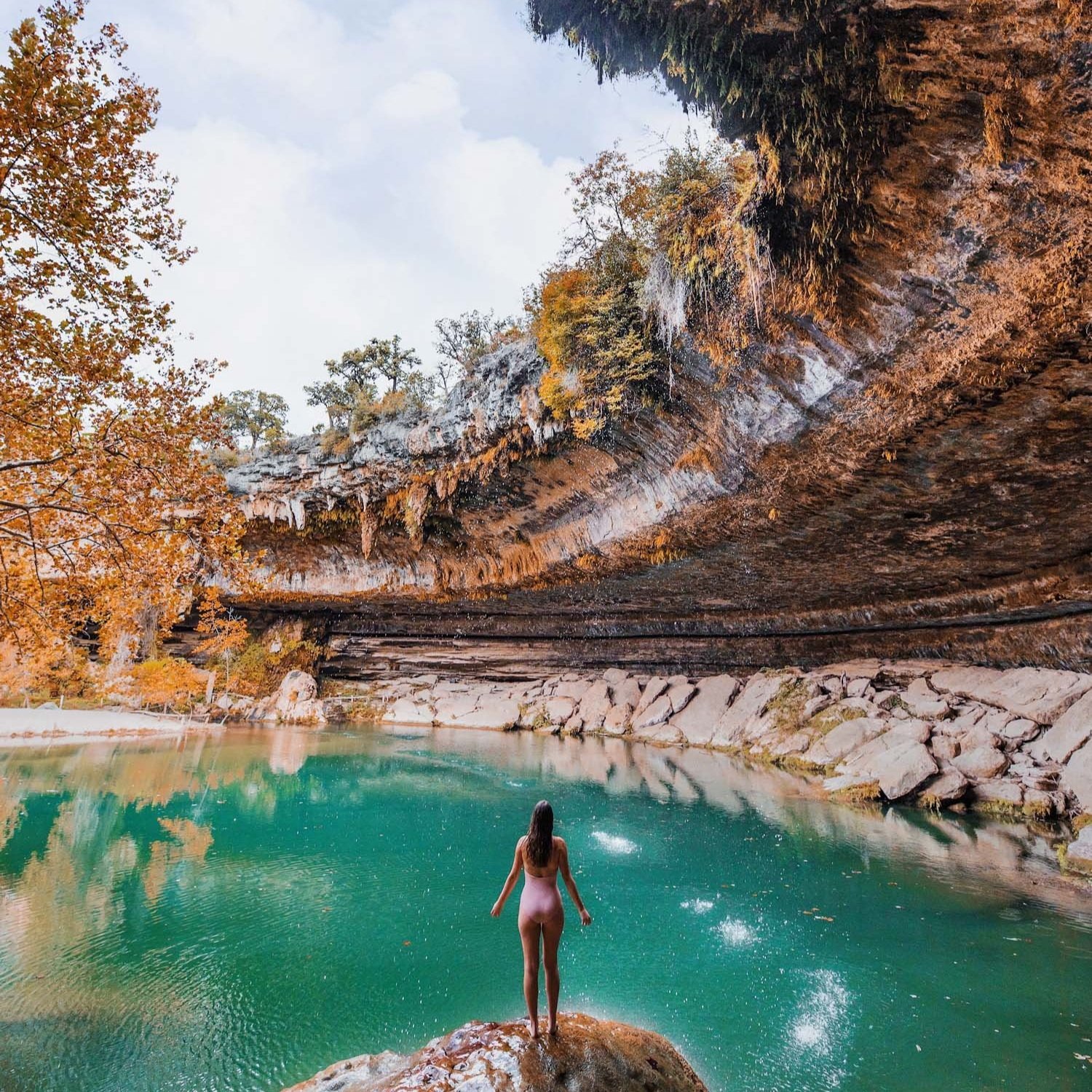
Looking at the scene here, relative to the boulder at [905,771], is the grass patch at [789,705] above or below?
above

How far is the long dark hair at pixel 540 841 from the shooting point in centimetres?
305

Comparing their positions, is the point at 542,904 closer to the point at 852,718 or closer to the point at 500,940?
the point at 500,940

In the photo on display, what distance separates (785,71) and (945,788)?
12.1m

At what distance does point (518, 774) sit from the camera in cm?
1448

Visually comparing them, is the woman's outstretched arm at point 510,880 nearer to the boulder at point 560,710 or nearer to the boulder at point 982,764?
the boulder at point 982,764

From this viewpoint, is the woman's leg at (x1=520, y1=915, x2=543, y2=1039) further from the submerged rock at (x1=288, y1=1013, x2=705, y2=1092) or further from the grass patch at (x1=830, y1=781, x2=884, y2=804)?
the grass patch at (x1=830, y1=781, x2=884, y2=804)

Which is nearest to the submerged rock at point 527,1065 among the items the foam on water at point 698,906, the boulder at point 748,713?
the foam on water at point 698,906

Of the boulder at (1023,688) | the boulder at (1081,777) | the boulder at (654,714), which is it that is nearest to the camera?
the boulder at (1081,777)

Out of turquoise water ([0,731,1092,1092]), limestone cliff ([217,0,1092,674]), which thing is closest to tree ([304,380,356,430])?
limestone cliff ([217,0,1092,674])

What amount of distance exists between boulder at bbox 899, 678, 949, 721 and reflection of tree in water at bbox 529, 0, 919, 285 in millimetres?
12250

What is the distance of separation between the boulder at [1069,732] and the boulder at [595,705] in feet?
43.5

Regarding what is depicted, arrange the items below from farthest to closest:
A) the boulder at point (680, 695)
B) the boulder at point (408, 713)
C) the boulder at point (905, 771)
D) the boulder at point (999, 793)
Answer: the boulder at point (408, 713), the boulder at point (680, 695), the boulder at point (905, 771), the boulder at point (999, 793)

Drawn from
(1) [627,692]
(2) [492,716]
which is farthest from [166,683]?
(1) [627,692]

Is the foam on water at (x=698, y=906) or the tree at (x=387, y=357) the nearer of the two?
the foam on water at (x=698, y=906)
